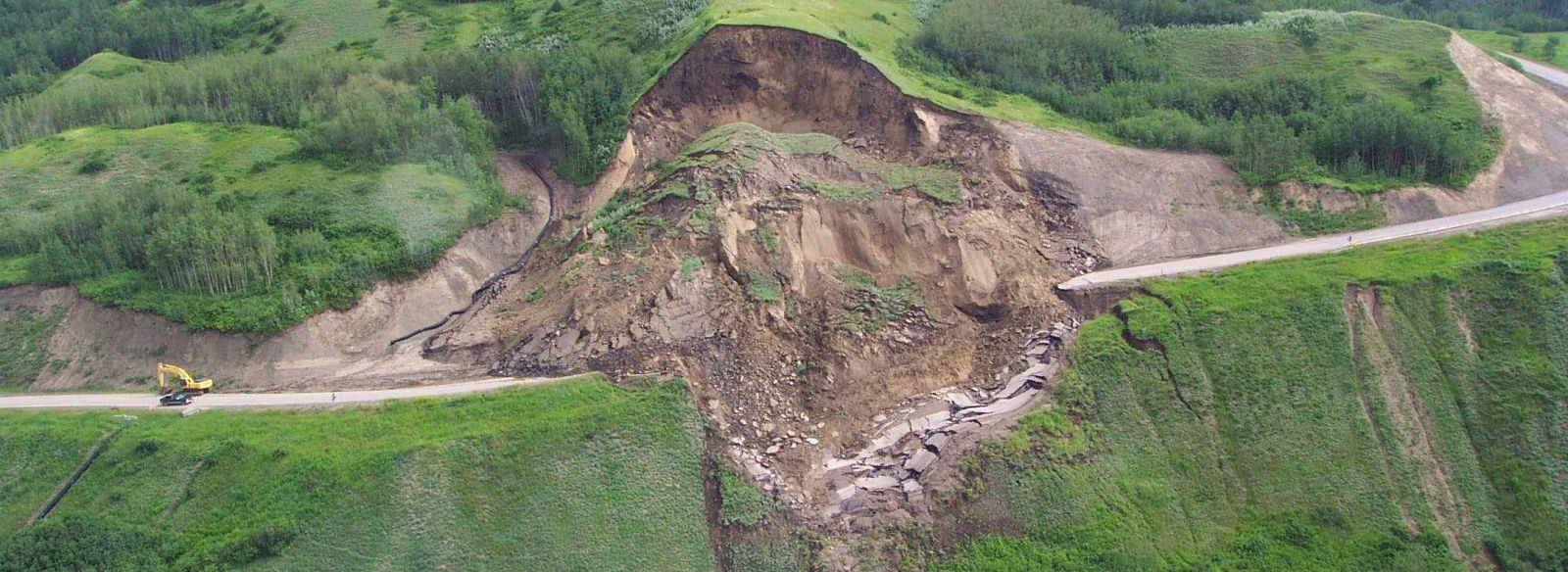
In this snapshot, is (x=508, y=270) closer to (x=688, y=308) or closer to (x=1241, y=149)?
(x=688, y=308)

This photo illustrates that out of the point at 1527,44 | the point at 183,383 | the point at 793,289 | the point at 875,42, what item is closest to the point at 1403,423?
the point at 793,289

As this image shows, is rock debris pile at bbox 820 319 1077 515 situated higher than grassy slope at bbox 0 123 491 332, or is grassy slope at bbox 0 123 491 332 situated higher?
grassy slope at bbox 0 123 491 332

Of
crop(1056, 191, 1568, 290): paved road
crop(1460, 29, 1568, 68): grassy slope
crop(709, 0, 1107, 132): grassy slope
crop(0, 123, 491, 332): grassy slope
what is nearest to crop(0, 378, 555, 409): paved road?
crop(0, 123, 491, 332): grassy slope

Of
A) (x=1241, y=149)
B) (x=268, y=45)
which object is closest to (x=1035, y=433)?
(x=1241, y=149)

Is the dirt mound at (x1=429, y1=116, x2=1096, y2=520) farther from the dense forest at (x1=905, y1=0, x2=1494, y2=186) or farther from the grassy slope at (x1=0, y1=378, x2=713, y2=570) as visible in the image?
the dense forest at (x1=905, y1=0, x2=1494, y2=186)

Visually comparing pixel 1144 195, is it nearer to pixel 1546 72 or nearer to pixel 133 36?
pixel 1546 72
